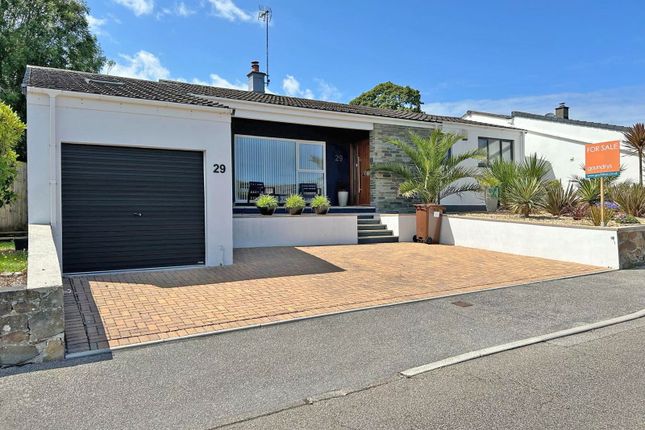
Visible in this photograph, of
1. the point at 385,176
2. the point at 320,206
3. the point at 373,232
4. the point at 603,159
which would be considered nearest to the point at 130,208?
the point at 320,206

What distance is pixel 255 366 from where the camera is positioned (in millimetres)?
4152

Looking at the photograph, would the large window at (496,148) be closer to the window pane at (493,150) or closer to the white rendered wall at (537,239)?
the window pane at (493,150)

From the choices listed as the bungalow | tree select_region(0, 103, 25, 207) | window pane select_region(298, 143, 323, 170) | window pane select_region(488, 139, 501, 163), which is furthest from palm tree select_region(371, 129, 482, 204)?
tree select_region(0, 103, 25, 207)

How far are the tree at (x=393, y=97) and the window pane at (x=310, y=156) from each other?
72.3 ft

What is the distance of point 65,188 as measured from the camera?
7.84 meters

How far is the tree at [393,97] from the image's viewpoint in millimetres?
36375

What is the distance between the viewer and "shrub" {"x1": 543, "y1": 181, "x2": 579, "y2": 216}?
12672 millimetres

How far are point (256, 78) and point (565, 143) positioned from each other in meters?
15.4

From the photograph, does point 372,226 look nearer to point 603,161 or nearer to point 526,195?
point 526,195

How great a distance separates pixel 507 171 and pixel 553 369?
36.7ft

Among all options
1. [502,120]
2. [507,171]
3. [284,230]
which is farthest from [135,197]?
[502,120]

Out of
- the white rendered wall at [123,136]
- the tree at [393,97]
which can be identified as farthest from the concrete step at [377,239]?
the tree at [393,97]

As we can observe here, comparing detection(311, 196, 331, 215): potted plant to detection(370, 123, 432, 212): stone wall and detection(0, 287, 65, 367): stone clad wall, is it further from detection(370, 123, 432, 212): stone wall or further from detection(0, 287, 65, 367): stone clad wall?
detection(0, 287, 65, 367): stone clad wall

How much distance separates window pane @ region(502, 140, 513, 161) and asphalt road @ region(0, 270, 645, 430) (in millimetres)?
13966
